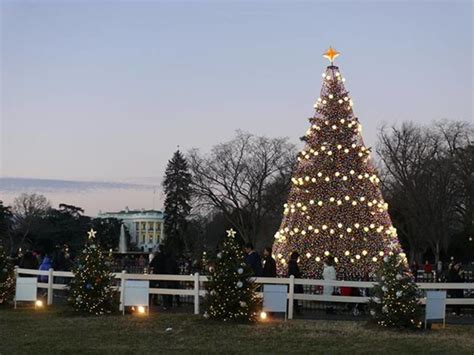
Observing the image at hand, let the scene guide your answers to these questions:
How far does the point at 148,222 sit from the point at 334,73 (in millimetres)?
139141

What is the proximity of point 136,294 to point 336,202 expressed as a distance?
8.20 m

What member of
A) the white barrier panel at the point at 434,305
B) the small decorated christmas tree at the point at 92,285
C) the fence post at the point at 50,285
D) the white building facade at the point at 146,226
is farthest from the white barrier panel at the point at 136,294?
the white building facade at the point at 146,226

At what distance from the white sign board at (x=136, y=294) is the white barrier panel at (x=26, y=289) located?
3558 mm

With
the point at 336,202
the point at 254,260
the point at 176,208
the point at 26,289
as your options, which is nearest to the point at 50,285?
the point at 26,289

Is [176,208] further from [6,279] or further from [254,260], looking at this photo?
[254,260]

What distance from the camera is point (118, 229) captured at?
392ft

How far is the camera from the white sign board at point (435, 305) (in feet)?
48.2

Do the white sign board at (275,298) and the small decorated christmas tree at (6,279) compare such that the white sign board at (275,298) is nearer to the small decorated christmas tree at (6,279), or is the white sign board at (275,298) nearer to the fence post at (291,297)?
the fence post at (291,297)

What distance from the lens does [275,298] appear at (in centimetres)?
1570

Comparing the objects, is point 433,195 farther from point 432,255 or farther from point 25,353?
point 25,353

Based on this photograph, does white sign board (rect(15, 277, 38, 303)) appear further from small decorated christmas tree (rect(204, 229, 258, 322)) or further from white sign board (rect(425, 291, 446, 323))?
white sign board (rect(425, 291, 446, 323))

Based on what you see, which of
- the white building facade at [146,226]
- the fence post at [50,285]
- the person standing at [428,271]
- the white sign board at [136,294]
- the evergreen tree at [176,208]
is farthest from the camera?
the white building facade at [146,226]

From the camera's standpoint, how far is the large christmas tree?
861 inches

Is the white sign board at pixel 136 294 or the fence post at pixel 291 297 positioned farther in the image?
the white sign board at pixel 136 294
